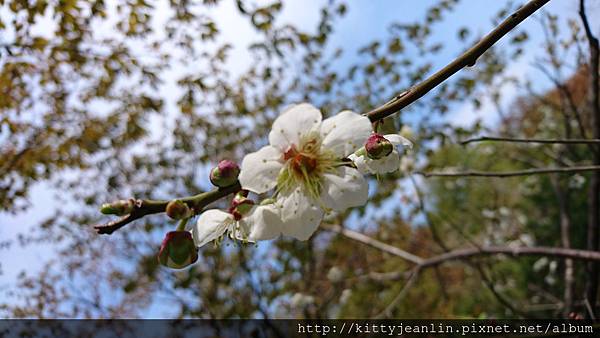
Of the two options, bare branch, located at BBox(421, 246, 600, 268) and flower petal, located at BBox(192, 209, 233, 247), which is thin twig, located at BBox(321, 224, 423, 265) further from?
flower petal, located at BBox(192, 209, 233, 247)

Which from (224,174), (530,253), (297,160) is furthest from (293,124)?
(530,253)

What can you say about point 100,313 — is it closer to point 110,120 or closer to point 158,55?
point 110,120

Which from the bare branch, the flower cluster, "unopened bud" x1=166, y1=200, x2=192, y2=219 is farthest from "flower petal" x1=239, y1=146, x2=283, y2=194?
the bare branch

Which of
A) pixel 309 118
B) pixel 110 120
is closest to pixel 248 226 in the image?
pixel 309 118

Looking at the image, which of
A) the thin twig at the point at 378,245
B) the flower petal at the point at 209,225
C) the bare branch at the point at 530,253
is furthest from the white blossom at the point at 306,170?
the thin twig at the point at 378,245

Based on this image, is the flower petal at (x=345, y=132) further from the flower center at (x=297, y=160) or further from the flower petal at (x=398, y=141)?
the flower petal at (x=398, y=141)

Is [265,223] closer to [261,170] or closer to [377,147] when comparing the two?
[261,170]
